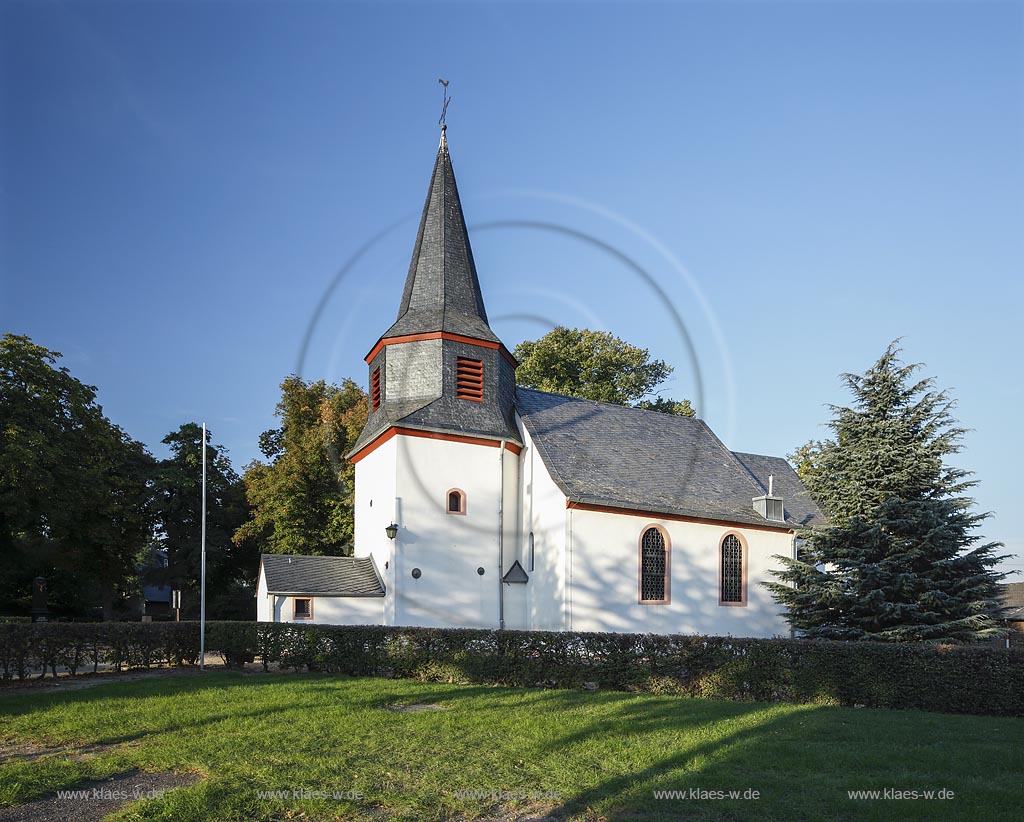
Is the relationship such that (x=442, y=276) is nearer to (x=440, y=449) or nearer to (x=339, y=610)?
(x=440, y=449)

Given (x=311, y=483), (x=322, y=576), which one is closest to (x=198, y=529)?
(x=311, y=483)

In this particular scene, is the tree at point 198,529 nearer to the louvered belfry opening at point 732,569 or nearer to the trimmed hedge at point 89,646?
the trimmed hedge at point 89,646

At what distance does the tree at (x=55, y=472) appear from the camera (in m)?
21.8

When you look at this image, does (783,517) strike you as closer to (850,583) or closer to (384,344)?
(850,583)

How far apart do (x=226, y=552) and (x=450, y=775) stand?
37037 mm

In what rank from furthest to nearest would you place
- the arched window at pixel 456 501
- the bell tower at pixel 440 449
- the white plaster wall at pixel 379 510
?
the arched window at pixel 456 501 < the bell tower at pixel 440 449 < the white plaster wall at pixel 379 510

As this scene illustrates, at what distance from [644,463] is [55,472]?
1862 centimetres

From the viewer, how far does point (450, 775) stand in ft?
26.0

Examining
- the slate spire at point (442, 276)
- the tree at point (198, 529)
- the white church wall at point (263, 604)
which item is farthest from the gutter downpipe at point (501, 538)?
the tree at point (198, 529)

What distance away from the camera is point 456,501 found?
23.7 meters

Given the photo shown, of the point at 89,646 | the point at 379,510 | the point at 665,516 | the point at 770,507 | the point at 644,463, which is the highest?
the point at 644,463

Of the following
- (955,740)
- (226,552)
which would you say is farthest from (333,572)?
(226,552)

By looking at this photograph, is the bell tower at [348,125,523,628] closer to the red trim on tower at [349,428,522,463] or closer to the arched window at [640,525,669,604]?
the red trim on tower at [349,428,522,463]

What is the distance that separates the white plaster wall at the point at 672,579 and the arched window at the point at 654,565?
0.21m
